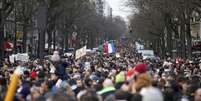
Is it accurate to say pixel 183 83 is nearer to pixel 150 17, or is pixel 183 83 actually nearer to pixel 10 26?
pixel 150 17

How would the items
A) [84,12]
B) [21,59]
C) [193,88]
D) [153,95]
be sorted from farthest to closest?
[84,12] < [21,59] < [193,88] < [153,95]

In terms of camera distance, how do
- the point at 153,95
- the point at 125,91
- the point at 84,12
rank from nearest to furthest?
1. the point at 153,95
2. the point at 125,91
3. the point at 84,12

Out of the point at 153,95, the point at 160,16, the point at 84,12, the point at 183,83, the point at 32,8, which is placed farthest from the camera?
the point at 84,12

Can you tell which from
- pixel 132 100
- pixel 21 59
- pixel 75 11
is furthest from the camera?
pixel 75 11

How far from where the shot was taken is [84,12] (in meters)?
82.4

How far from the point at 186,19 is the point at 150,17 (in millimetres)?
16396

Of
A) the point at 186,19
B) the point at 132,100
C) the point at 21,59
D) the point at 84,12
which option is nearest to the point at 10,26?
the point at 84,12

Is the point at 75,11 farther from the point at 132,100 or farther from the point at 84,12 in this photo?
the point at 132,100

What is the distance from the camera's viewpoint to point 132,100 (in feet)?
34.4

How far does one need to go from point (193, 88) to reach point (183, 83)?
1090 mm

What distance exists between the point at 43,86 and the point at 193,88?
3.13m

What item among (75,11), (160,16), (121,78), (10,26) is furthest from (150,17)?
Answer: (121,78)

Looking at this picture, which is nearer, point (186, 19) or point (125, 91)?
point (125, 91)

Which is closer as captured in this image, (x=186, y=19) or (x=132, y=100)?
(x=132, y=100)
